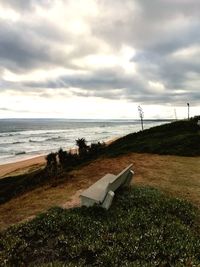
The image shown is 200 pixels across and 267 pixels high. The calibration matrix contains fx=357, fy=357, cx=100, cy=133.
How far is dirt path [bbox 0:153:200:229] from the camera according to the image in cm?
1305

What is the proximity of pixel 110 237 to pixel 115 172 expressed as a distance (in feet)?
36.1

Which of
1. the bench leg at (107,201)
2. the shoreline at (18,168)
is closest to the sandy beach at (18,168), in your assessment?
the shoreline at (18,168)

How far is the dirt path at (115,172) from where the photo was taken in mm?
13047

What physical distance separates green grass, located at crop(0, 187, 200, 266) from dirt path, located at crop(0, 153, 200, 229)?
1.56 m

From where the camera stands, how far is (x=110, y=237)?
30.2 ft

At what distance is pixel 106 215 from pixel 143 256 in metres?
2.72

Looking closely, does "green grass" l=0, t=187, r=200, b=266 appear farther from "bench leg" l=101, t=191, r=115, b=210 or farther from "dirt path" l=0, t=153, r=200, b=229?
"dirt path" l=0, t=153, r=200, b=229

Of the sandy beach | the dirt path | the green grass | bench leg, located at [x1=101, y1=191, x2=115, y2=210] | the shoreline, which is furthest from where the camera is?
the sandy beach

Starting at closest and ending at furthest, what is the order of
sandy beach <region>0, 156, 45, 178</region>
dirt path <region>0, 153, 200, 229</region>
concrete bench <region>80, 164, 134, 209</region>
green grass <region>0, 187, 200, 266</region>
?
green grass <region>0, 187, 200, 266</region>, concrete bench <region>80, 164, 134, 209</region>, dirt path <region>0, 153, 200, 229</region>, sandy beach <region>0, 156, 45, 178</region>

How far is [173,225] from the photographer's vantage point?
10.1 m

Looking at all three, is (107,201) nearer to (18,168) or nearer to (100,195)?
(100,195)

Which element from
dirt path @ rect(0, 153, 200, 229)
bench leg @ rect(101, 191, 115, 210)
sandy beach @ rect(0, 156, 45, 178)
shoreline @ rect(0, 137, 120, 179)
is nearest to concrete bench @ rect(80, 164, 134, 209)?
bench leg @ rect(101, 191, 115, 210)

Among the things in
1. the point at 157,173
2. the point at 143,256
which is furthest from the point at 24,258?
the point at 157,173

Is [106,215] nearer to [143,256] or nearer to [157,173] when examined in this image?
[143,256]
